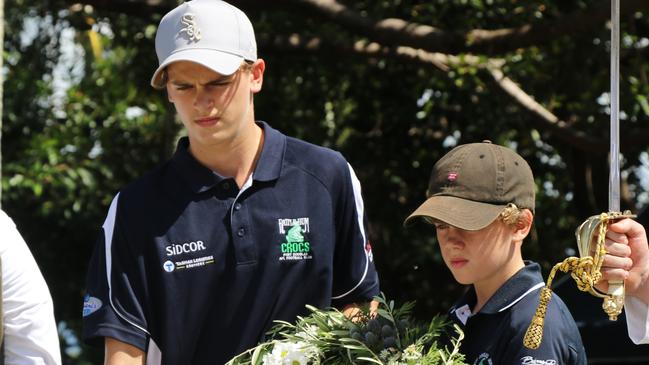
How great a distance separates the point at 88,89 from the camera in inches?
356

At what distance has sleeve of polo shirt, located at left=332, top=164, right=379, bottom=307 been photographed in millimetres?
3414

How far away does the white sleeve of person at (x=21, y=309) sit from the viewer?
329cm

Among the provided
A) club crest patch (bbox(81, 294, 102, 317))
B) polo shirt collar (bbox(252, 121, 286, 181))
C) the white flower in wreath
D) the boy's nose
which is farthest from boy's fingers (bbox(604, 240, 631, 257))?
club crest patch (bbox(81, 294, 102, 317))

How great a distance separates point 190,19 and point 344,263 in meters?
0.83

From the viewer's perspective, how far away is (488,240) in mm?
3025

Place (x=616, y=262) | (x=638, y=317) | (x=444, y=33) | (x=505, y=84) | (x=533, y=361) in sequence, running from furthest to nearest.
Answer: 1. (x=505, y=84)
2. (x=444, y=33)
3. (x=638, y=317)
4. (x=533, y=361)
5. (x=616, y=262)

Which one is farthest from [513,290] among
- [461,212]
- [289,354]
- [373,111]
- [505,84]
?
[373,111]

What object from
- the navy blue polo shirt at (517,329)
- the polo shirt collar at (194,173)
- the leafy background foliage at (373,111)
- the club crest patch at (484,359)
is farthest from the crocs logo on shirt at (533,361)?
the leafy background foliage at (373,111)

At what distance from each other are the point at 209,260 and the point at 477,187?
0.76 metres

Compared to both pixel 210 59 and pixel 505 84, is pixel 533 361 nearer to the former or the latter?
pixel 210 59

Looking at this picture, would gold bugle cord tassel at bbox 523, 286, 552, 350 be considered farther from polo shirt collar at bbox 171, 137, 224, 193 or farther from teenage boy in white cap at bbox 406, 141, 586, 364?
polo shirt collar at bbox 171, 137, 224, 193

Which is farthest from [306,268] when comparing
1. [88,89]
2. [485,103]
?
[88,89]

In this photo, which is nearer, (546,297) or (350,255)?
(546,297)

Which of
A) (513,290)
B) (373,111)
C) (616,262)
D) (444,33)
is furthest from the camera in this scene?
(373,111)
